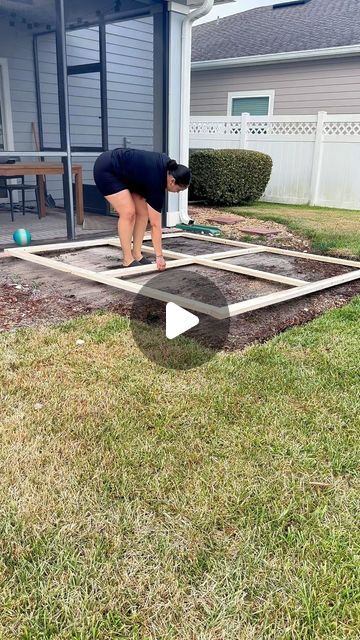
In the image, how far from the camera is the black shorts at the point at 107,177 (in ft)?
15.1

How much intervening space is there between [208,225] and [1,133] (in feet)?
12.7

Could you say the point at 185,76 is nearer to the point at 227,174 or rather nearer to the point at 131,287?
the point at 227,174

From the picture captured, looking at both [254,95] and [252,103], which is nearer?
[254,95]

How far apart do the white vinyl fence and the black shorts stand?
7.02 meters

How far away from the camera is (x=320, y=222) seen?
827 centimetres

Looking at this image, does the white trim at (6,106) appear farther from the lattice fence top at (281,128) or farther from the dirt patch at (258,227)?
the lattice fence top at (281,128)

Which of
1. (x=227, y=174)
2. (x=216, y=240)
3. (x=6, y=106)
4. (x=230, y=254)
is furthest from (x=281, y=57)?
(x=230, y=254)

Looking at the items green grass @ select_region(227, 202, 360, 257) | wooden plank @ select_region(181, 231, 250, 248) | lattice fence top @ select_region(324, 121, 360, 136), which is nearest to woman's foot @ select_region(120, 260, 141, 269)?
wooden plank @ select_region(181, 231, 250, 248)

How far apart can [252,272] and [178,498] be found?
124 inches

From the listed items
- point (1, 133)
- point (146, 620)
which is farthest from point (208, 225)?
point (146, 620)

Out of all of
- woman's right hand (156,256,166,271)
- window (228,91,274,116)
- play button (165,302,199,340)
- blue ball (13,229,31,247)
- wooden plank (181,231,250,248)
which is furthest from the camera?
window (228,91,274,116)

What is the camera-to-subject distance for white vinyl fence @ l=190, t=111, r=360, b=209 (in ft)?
33.7

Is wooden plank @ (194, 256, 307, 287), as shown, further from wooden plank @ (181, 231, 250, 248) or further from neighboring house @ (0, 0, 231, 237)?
neighboring house @ (0, 0, 231, 237)

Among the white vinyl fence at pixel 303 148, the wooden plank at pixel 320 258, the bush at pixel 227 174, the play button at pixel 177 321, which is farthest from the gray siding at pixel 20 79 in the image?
the play button at pixel 177 321
